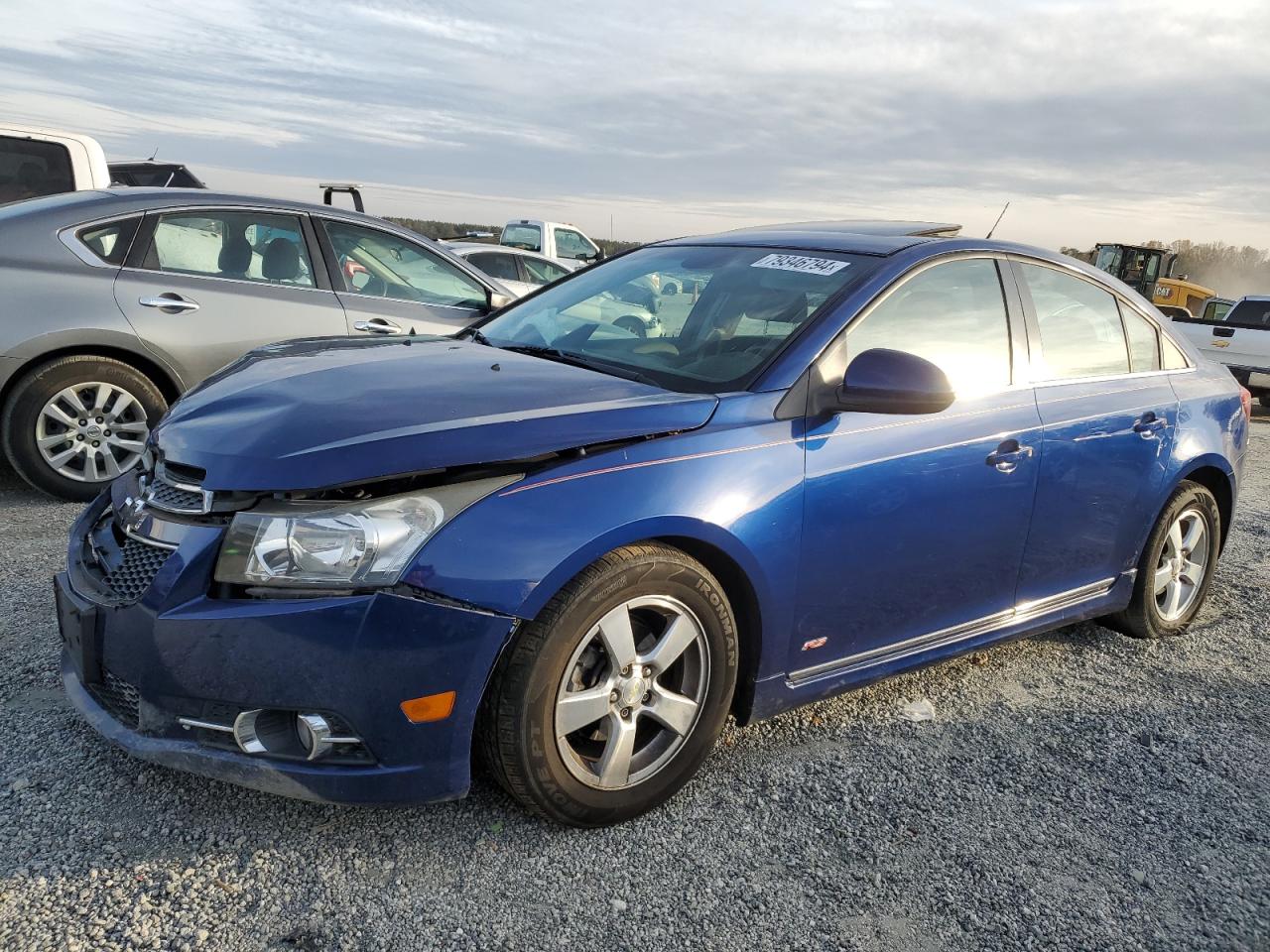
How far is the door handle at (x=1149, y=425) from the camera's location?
388cm

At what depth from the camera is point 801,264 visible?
11.2ft

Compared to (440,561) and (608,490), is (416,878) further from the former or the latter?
(608,490)

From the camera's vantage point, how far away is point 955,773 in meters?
3.13

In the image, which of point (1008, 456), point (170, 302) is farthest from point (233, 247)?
point (1008, 456)

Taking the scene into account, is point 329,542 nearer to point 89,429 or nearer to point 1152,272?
point 89,429

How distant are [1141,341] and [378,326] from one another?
12.9 feet

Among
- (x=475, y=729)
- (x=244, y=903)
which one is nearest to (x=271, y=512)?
(x=475, y=729)

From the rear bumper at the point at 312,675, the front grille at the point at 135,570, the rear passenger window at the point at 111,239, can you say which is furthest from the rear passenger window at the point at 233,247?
the rear bumper at the point at 312,675

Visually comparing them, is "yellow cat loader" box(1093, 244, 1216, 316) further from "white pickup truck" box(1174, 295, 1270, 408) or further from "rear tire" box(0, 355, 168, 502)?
"rear tire" box(0, 355, 168, 502)

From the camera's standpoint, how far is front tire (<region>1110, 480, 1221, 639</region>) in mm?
4199

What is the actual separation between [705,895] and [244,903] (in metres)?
1.07

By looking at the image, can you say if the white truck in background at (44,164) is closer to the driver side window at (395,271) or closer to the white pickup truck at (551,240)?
the driver side window at (395,271)

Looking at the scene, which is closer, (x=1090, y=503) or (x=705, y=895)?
(x=705, y=895)

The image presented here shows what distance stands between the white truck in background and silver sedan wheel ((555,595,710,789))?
661 cm
